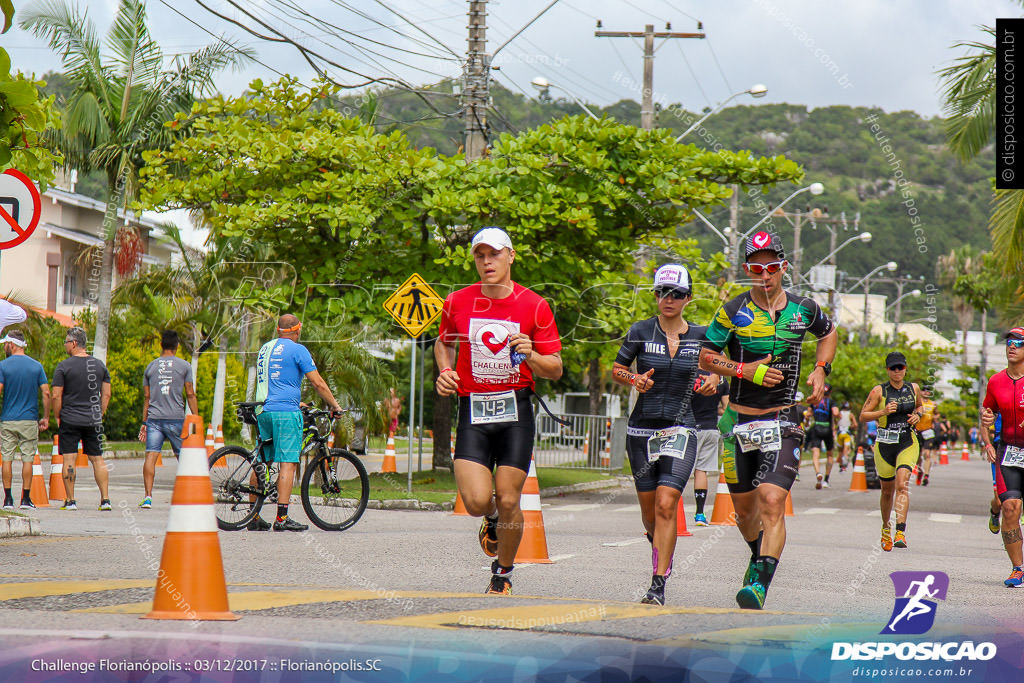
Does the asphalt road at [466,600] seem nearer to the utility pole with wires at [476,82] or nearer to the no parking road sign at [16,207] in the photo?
the no parking road sign at [16,207]

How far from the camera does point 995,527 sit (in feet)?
37.0

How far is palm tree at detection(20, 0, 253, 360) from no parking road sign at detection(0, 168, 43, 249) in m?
18.0

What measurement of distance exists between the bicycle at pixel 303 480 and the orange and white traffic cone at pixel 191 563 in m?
5.98

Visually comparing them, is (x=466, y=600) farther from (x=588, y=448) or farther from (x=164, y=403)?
(x=588, y=448)

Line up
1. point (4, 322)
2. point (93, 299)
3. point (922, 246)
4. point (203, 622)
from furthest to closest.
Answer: point (93, 299) → point (922, 246) → point (4, 322) → point (203, 622)

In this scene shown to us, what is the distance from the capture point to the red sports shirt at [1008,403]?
9711 millimetres

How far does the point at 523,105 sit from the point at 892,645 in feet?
90.4

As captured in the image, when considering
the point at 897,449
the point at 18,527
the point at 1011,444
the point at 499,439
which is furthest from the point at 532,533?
the point at 897,449

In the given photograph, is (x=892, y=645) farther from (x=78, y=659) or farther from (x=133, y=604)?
(x=133, y=604)

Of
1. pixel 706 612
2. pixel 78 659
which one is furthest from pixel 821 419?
pixel 78 659

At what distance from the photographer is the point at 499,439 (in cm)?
664

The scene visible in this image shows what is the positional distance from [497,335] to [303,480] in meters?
5.06

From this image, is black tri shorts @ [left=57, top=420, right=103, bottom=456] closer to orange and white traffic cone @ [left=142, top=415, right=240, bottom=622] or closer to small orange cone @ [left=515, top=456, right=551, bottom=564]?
small orange cone @ [left=515, top=456, right=551, bottom=564]

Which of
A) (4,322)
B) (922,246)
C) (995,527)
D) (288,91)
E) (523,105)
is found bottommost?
(995,527)
